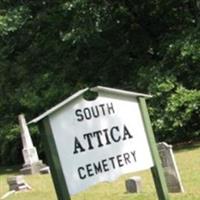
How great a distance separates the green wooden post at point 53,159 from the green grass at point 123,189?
4118 mm

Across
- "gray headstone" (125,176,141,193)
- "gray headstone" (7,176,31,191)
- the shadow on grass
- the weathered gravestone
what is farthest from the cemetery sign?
the shadow on grass

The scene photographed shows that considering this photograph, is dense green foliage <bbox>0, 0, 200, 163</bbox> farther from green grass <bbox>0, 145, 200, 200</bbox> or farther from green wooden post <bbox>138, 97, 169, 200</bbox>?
green wooden post <bbox>138, 97, 169, 200</bbox>

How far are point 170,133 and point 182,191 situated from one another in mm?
11027

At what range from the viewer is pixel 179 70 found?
21766 millimetres

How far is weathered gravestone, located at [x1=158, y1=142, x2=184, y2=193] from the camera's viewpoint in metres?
10.7

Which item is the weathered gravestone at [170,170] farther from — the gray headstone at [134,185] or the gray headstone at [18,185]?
the gray headstone at [18,185]

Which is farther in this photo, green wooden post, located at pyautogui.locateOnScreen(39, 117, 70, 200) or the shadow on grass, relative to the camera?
the shadow on grass

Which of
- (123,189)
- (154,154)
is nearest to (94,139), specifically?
(154,154)

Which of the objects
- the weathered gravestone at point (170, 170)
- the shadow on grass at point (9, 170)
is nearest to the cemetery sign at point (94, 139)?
the weathered gravestone at point (170, 170)

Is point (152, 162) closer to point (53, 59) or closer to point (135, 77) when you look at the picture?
point (135, 77)

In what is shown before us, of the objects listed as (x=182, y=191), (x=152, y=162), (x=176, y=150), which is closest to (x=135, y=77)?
(x=176, y=150)

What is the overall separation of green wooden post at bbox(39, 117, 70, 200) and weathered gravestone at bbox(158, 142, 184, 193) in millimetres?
4914

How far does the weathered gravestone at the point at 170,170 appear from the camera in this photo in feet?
35.2

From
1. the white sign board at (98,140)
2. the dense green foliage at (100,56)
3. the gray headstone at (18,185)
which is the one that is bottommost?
the gray headstone at (18,185)
